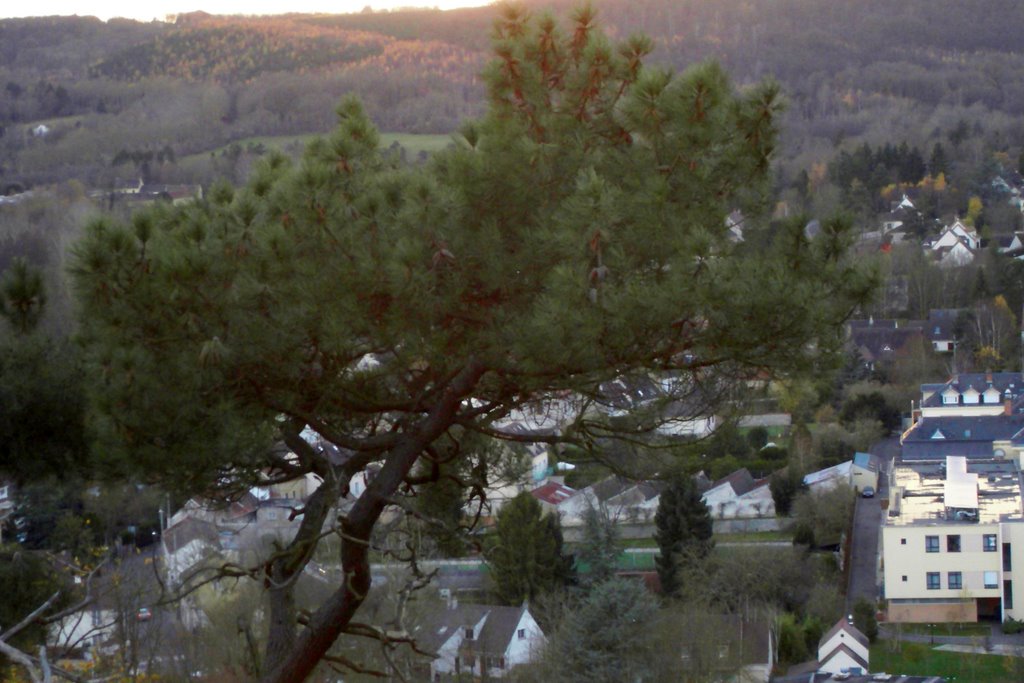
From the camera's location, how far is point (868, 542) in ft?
72.4

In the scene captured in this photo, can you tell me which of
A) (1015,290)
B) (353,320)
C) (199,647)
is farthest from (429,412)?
(1015,290)

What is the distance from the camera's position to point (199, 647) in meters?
11.8

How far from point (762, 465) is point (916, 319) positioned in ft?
37.7

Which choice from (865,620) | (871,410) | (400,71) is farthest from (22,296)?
(400,71)

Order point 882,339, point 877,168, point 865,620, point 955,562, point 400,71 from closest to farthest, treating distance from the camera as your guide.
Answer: point 865,620, point 955,562, point 882,339, point 877,168, point 400,71

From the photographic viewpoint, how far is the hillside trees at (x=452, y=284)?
15.0 feet

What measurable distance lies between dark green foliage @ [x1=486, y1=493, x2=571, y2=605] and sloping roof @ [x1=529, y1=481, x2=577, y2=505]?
3.69 m

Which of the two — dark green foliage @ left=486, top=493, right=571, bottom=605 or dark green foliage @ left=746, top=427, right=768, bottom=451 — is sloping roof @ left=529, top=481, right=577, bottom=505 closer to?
dark green foliage @ left=486, top=493, right=571, bottom=605

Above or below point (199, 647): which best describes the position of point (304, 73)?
above

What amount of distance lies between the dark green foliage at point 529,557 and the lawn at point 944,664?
4.20 meters

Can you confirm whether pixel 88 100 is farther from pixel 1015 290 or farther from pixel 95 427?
pixel 95 427

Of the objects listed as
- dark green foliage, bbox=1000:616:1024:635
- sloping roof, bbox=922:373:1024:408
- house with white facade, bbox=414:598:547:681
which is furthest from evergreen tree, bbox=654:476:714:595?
sloping roof, bbox=922:373:1024:408

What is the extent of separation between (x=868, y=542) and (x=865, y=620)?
14.6 feet

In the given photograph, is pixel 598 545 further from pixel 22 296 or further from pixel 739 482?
pixel 22 296
